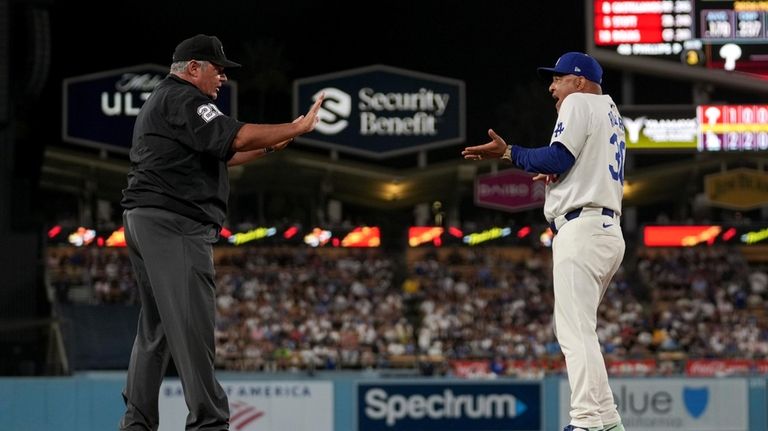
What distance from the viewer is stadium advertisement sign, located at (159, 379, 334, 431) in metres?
13.2

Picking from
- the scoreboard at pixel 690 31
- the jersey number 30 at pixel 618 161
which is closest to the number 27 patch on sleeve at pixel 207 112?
the jersey number 30 at pixel 618 161

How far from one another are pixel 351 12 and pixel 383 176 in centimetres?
2213

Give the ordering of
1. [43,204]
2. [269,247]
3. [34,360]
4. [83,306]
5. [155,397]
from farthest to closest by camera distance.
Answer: [43,204] → [269,247] → [83,306] → [34,360] → [155,397]

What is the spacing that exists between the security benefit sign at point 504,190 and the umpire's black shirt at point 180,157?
27223 millimetres

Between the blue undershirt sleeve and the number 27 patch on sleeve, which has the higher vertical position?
the number 27 patch on sleeve

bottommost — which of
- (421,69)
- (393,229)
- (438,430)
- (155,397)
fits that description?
(438,430)

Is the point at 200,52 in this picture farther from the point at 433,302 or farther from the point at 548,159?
the point at 433,302

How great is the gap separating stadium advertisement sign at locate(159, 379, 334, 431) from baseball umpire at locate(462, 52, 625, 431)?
27.0ft

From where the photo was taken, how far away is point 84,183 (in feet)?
113

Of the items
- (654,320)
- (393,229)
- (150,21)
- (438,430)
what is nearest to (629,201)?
(393,229)

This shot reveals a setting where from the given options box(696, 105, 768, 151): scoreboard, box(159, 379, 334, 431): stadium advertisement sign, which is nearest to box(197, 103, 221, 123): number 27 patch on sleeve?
box(159, 379, 334, 431): stadium advertisement sign

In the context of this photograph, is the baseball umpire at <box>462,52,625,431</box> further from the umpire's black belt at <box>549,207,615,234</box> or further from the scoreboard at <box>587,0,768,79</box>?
the scoreboard at <box>587,0,768,79</box>

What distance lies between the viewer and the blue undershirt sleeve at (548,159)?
17.3 feet

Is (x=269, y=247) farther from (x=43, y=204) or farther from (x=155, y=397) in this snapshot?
(x=155, y=397)
